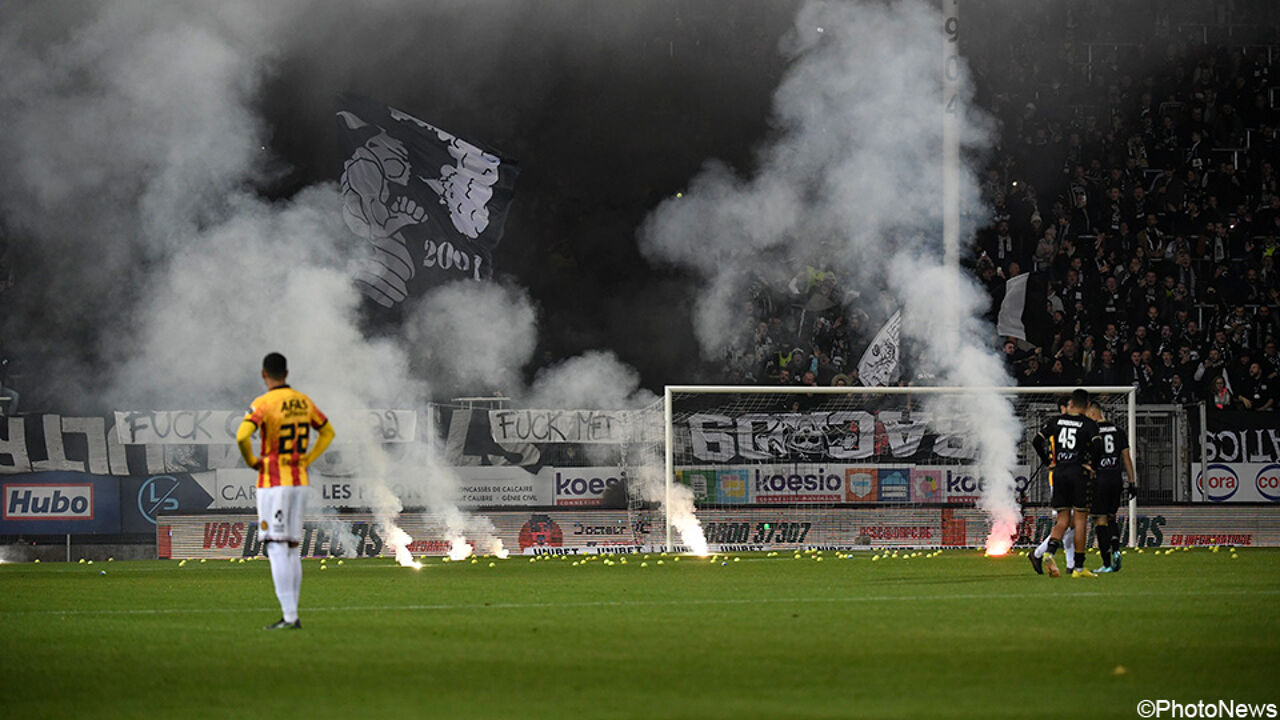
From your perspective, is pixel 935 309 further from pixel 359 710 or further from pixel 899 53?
pixel 359 710

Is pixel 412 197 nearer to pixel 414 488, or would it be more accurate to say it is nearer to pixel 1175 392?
pixel 414 488

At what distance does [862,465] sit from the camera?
78.8 feet

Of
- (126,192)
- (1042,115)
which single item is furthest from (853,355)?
(126,192)

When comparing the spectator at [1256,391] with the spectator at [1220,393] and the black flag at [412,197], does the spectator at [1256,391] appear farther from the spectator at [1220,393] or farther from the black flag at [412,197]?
the black flag at [412,197]

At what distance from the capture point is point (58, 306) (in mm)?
26344

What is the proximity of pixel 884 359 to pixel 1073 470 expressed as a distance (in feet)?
26.1

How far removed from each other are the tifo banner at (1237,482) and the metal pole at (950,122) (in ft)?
17.9

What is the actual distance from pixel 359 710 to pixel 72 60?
18751 mm

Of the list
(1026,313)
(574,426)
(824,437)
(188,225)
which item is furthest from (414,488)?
(1026,313)

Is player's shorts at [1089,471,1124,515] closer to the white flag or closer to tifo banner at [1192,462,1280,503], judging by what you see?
the white flag

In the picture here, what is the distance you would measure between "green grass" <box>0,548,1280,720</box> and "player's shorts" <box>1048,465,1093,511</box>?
928 mm

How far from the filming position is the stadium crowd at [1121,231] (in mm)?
26656

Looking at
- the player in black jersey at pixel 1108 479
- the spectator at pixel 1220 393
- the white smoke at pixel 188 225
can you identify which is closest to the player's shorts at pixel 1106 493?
the player in black jersey at pixel 1108 479

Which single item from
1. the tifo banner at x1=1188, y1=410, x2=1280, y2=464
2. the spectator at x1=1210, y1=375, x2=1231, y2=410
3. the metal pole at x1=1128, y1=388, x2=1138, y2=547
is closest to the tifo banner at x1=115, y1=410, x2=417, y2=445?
the metal pole at x1=1128, y1=388, x2=1138, y2=547
